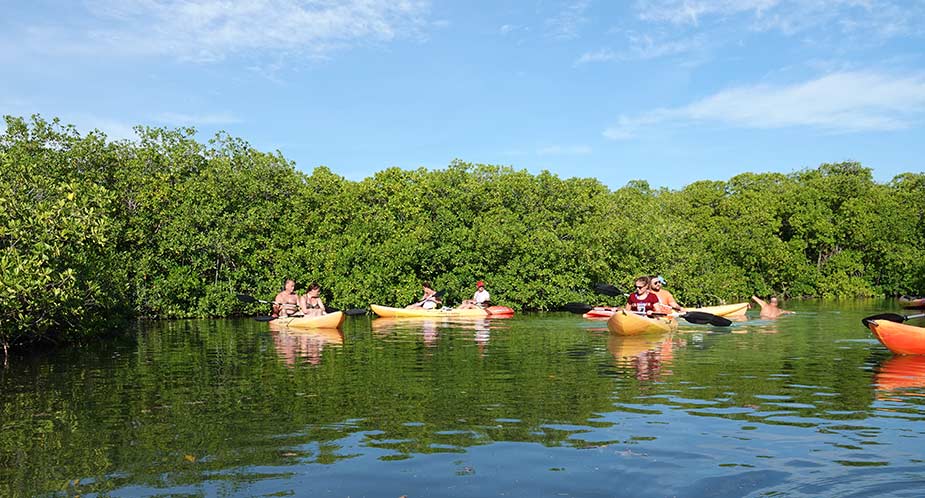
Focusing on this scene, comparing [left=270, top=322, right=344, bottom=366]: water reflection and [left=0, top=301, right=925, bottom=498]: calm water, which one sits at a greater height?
[left=270, top=322, right=344, bottom=366]: water reflection

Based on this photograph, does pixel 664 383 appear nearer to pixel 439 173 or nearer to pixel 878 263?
pixel 439 173

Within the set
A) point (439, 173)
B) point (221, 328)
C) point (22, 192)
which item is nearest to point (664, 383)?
point (22, 192)

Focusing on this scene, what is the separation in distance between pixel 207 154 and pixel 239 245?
5297 mm

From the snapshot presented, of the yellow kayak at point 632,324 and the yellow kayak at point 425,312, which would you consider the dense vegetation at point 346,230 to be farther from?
the yellow kayak at point 632,324

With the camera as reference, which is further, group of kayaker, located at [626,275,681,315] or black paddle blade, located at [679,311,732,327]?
group of kayaker, located at [626,275,681,315]

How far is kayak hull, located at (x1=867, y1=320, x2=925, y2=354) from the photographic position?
1398cm

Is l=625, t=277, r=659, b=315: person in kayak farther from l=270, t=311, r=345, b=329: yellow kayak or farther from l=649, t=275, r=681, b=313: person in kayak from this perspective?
l=270, t=311, r=345, b=329: yellow kayak

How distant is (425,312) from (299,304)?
5.01 m

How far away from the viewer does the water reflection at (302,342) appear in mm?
15672

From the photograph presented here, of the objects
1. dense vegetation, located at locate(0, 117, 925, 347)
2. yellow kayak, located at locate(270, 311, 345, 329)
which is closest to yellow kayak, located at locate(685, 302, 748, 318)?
dense vegetation, located at locate(0, 117, 925, 347)

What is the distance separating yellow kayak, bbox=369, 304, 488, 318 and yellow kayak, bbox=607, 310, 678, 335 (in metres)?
9.54

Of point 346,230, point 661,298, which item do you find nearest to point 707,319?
point 661,298

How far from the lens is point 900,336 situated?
1405 cm

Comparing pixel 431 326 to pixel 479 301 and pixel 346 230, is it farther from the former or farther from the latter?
pixel 346 230
